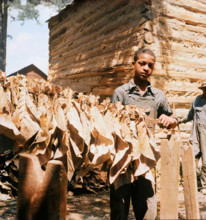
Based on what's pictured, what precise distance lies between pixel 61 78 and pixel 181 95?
481cm

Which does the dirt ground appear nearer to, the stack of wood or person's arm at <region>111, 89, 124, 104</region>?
person's arm at <region>111, 89, 124, 104</region>

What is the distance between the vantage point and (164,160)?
1.38 metres

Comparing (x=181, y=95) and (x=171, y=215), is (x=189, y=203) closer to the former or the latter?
(x=171, y=215)

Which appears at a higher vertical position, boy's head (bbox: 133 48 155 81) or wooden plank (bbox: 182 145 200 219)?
boy's head (bbox: 133 48 155 81)

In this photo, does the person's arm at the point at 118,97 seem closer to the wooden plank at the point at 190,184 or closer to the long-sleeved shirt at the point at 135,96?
the long-sleeved shirt at the point at 135,96

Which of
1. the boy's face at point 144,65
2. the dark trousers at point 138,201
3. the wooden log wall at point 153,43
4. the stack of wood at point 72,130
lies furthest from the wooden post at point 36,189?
the wooden log wall at point 153,43

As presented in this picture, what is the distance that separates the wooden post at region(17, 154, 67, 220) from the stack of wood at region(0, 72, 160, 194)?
0.17 m

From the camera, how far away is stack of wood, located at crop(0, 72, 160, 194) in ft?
4.26

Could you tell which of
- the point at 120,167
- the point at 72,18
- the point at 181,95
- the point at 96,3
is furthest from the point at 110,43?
the point at 120,167

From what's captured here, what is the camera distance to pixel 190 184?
4.27 ft

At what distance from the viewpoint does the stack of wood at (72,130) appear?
1298 mm

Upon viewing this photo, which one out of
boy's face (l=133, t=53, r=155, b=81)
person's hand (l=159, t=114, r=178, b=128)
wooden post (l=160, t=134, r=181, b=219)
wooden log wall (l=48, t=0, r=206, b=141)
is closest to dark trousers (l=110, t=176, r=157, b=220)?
person's hand (l=159, t=114, r=178, b=128)

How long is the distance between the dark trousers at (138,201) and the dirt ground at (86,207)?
166 cm

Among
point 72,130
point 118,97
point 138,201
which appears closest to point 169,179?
point 72,130
